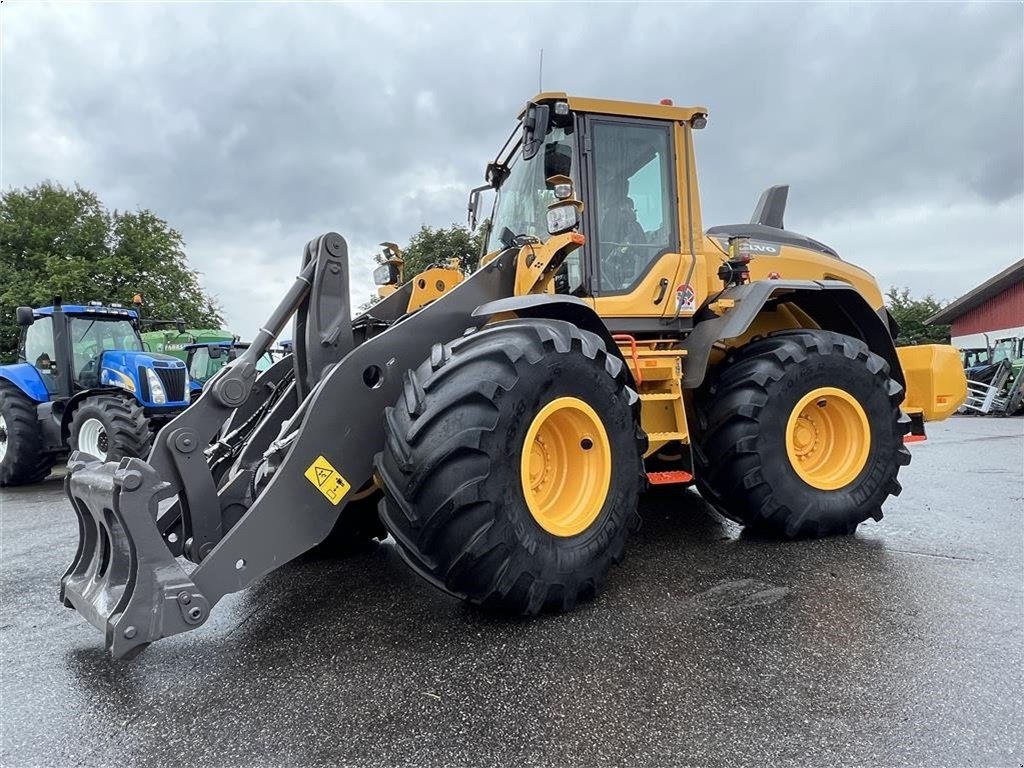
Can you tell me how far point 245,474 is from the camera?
2.94m

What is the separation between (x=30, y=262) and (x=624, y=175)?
3233 centimetres

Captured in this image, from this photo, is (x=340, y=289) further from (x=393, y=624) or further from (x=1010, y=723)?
(x=1010, y=723)

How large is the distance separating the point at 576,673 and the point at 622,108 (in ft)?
10.9

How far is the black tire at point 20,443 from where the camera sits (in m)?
8.03

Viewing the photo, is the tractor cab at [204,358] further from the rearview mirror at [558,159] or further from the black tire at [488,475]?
the black tire at [488,475]

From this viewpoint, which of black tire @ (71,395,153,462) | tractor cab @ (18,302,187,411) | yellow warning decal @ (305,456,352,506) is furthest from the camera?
tractor cab @ (18,302,187,411)

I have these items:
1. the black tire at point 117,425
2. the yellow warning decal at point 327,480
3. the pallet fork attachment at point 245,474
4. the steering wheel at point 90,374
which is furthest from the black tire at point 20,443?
the yellow warning decal at point 327,480

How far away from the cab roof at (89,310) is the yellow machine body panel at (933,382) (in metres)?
9.90

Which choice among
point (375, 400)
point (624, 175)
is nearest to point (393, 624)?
point (375, 400)

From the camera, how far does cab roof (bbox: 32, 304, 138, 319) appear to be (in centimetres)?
895

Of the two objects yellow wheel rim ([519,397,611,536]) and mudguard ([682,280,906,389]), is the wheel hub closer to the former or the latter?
yellow wheel rim ([519,397,611,536])

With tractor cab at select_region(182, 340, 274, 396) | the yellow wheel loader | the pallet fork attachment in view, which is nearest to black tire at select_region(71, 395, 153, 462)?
the yellow wheel loader

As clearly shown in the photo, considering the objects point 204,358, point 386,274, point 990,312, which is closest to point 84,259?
point 204,358

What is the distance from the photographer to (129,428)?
24.8ft
